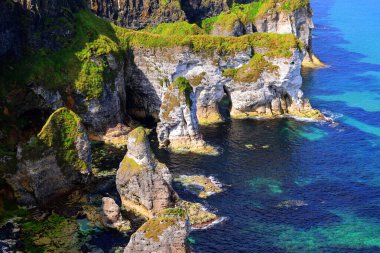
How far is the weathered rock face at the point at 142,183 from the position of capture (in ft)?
218

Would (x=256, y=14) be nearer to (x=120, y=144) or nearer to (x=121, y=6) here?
(x=121, y=6)

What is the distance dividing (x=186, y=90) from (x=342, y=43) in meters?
90.4

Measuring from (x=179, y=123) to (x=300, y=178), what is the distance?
867 inches

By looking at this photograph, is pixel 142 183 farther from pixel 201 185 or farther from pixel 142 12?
pixel 142 12

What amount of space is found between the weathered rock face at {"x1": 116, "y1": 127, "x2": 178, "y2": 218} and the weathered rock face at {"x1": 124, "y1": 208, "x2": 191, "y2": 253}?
16398 mm

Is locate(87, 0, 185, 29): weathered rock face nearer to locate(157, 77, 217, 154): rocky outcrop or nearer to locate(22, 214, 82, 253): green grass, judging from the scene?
locate(157, 77, 217, 154): rocky outcrop

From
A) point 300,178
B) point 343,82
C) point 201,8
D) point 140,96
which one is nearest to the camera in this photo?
point 300,178

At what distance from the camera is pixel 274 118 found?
102 meters

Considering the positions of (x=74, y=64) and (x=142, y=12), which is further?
(x=142, y=12)

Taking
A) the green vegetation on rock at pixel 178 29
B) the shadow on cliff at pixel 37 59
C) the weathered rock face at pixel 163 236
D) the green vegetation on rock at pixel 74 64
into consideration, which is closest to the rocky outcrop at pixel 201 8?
the green vegetation on rock at pixel 178 29

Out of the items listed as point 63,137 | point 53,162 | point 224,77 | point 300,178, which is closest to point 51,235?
point 53,162

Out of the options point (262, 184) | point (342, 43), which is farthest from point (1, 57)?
point (342, 43)

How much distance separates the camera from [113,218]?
211ft

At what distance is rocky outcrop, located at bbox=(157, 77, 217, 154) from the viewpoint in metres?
88.5
